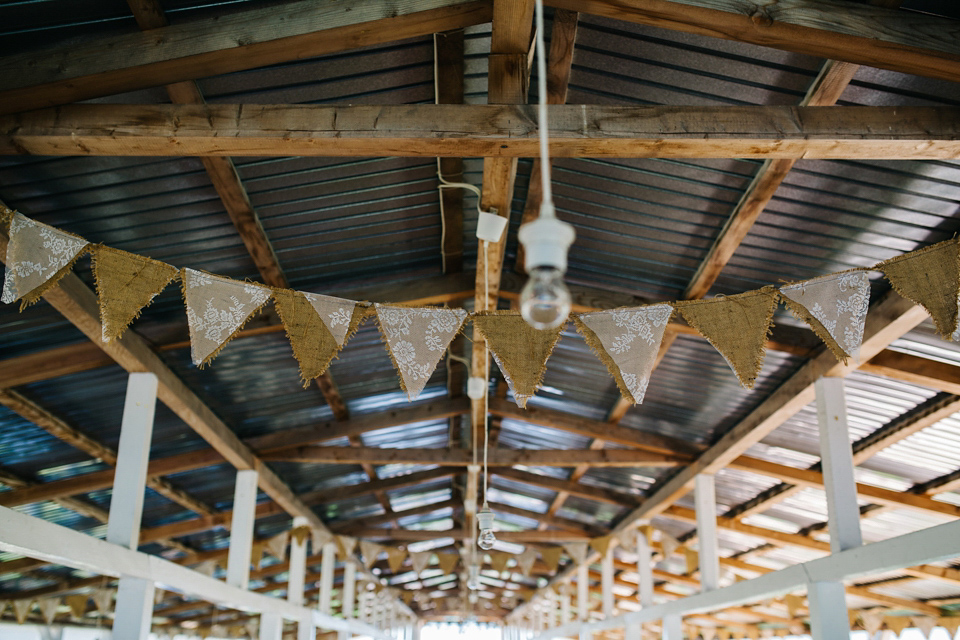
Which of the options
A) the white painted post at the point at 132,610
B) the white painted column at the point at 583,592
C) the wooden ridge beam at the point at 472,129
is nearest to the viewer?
the wooden ridge beam at the point at 472,129

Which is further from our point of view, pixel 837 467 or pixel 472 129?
pixel 837 467

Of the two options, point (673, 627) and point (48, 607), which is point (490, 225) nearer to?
point (673, 627)

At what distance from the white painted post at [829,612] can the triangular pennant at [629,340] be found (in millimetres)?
2283

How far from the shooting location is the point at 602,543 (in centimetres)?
1095

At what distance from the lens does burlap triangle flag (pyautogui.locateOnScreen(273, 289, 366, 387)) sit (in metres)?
3.65

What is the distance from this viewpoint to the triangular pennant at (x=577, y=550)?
12.0 meters

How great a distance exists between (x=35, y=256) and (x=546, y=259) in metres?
2.97

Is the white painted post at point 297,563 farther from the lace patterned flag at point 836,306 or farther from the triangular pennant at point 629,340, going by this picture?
the lace patterned flag at point 836,306

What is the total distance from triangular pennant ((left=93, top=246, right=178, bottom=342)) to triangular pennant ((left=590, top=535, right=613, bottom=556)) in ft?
29.1

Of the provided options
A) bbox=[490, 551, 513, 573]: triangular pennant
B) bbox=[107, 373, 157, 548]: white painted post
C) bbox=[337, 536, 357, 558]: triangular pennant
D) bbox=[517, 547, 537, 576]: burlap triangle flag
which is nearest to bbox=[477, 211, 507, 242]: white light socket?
bbox=[107, 373, 157, 548]: white painted post

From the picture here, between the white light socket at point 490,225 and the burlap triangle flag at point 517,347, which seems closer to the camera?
the white light socket at point 490,225

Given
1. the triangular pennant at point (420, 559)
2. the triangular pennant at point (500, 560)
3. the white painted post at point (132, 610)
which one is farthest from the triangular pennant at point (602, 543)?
the white painted post at point (132, 610)

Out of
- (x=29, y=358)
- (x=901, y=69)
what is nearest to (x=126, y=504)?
(x=29, y=358)

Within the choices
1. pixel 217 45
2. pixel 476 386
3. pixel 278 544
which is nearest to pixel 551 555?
pixel 278 544
